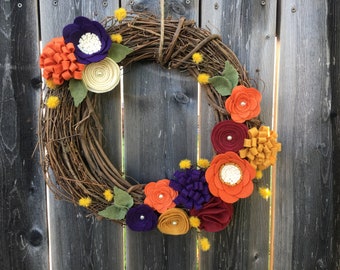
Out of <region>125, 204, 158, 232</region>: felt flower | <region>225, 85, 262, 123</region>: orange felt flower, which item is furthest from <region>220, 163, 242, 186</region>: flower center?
<region>125, 204, 158, 232</region>: felt flower

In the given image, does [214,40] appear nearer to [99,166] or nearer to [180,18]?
[180,18]

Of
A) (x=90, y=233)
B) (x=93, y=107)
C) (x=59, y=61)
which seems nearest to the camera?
(x=59, y=61)

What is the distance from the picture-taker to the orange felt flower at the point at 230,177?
100 centimetres

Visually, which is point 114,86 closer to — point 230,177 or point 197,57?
point 197,57

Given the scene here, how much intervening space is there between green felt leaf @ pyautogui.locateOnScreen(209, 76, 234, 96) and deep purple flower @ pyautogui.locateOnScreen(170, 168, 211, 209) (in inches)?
A: 9.3

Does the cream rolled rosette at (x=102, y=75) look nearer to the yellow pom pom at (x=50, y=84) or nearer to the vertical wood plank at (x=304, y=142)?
the yellow pom pom at (x=50, y=84)

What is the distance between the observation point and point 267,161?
3.32ft

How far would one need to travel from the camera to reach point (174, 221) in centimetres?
108

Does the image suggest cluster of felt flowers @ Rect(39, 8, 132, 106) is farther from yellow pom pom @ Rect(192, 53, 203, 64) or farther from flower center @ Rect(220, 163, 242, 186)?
flower center @ Rect(220, 163, 242, 186)

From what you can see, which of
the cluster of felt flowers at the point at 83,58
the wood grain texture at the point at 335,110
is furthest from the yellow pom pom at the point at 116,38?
the wood grain texture at the point at 335,110

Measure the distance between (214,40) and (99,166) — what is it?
0.51 m

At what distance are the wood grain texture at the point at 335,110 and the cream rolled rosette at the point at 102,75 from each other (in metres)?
0.67

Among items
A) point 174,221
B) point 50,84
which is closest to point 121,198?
point 174,221

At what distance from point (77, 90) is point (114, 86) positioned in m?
0.10
